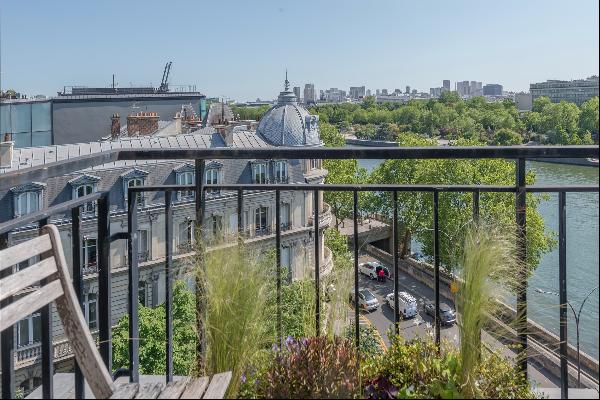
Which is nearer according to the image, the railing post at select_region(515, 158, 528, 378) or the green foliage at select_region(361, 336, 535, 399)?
the green foliage at select_region(361, 336, 535, 399)

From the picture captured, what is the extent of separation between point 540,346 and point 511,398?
39 cm

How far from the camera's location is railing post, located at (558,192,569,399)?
1990 millimetres

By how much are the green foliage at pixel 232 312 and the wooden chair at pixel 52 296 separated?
37 centimetres

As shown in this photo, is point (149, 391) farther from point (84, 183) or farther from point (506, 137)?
point (506, 137)

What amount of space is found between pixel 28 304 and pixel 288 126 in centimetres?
2321

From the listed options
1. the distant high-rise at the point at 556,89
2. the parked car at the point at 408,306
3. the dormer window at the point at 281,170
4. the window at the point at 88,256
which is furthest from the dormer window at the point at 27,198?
the distant high-rise at the point at 556,89

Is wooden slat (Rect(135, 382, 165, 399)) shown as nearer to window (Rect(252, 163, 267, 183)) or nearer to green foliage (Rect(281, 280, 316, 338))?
green foliage (Rect(281, 280, 316, 338))

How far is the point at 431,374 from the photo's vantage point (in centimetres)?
192

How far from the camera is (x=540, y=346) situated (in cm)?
214

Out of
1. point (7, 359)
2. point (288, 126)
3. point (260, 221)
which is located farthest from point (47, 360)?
point (288, 126)

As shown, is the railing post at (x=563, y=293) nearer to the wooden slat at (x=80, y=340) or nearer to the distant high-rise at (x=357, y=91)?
the wooden slat at (x=80, y=340)

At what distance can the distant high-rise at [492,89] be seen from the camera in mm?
167750

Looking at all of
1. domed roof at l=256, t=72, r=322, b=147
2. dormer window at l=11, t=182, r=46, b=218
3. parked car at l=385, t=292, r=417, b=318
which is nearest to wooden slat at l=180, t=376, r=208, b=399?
parked car at l=385, t=292, r=417, b=318

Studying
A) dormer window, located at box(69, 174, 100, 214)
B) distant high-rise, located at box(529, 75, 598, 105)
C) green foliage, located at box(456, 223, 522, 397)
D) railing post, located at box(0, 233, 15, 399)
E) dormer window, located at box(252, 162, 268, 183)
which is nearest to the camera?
railing post, located at box(0, 233, 15, 399)
